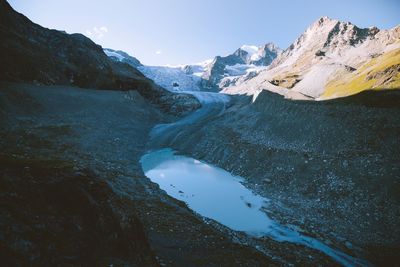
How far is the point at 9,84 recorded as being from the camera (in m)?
53.5

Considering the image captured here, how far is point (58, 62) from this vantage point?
82688mm

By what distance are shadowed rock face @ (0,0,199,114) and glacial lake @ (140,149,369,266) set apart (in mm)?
37395

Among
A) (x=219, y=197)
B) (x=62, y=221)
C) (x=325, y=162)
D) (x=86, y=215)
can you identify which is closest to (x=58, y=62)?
(x=219, y=197)

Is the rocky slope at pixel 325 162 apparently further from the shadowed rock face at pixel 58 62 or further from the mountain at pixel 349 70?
the shadowed rock face at pixel 58 62

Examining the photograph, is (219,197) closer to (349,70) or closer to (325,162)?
(325,162)

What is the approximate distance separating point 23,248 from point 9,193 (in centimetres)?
237

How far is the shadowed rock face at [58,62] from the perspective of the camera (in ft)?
216

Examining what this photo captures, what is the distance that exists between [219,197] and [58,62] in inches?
2714

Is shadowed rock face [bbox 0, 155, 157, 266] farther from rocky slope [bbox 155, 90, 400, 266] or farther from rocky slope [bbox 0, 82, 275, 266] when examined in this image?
rocky slope [bbox 155, 90, 400, 266]

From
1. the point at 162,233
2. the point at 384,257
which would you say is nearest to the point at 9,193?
the point at 162,233

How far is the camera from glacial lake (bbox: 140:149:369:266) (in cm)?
2517

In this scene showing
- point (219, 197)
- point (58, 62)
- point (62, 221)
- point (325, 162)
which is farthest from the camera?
point (58, 62)

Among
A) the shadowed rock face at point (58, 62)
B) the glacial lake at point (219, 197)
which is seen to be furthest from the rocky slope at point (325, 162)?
the shadowed rock face at point (58, 62)

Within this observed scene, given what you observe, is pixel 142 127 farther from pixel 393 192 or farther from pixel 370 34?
pixel 370 34
